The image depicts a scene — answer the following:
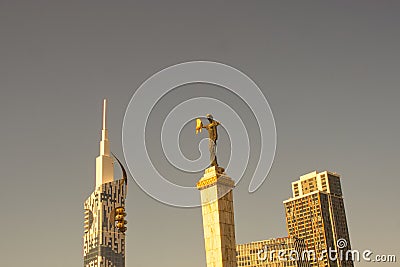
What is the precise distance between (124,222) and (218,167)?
54.2ft

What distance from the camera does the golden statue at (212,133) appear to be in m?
37.4

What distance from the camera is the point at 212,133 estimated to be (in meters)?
37.8

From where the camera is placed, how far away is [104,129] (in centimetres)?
19812

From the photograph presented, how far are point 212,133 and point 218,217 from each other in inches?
281

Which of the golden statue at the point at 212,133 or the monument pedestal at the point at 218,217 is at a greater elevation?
the golden statue at the point at 212,133

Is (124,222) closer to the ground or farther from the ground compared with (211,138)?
closer to the ground

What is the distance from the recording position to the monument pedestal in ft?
111

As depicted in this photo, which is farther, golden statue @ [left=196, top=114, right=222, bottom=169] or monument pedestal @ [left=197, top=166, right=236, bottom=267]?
golden statue @ [left=196, top=114, right=222, bottom=169]

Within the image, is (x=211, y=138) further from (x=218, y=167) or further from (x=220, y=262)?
(x=220, y=262)

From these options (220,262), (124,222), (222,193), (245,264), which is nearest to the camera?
(124,222)

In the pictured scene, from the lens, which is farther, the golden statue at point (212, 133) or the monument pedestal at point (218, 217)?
the golden statue at point (212, 133)

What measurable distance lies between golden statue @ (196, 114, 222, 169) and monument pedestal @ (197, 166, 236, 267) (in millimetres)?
974

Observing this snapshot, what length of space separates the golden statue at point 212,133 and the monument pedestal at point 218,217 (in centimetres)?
97

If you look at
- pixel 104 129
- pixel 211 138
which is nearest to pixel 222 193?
pixel 211 138
